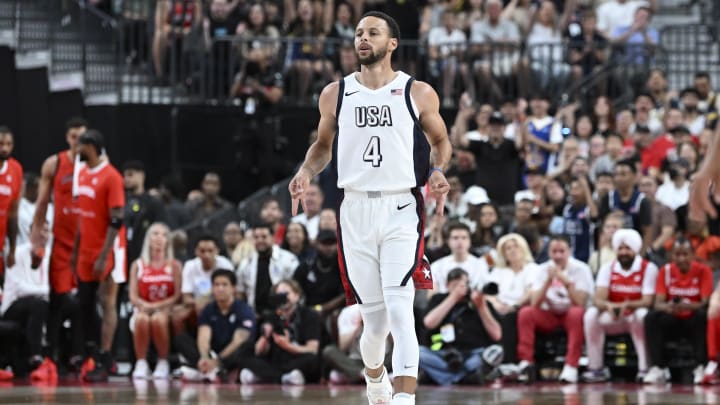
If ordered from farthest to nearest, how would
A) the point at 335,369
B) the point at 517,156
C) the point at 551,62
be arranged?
1. the point at 551,62
2. the point at 517,156
3. the point at 335,369

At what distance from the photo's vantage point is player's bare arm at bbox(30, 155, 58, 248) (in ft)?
50.0

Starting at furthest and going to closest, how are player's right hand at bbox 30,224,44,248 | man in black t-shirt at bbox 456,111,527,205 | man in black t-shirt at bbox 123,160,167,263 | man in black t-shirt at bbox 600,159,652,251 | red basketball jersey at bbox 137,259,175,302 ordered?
man in black t-shirt at bbox 456,111,527,205 < man in black t-shirt at bbox 123,160,167,263 < man in black t-shirt at bbox 600,159,652,251 < red basketball jersey at bbox 137,259,175,302 < player's right hand at bbox 30,224,44,248

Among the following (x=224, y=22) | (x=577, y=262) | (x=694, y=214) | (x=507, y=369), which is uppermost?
(x=224, y=22)

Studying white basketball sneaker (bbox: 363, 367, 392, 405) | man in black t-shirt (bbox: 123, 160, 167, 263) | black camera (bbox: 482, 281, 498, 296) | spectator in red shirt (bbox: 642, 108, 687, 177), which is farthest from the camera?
spectator in red shirt (bbox: 642, 108, 687, 177)

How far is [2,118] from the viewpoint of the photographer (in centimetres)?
2312

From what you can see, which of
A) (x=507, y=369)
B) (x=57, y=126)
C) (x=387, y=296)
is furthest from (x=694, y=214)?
(x=57, y=126)

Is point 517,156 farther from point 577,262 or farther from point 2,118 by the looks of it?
point 2,118

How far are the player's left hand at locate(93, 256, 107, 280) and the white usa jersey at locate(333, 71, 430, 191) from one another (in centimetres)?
600

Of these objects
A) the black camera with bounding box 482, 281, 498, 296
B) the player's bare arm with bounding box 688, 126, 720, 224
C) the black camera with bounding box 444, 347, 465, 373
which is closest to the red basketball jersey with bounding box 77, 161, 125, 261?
the black camera with bounding box 444, 347, 465, 373

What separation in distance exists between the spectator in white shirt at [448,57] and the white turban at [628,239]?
24.1 feet

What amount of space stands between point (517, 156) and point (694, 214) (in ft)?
43.5

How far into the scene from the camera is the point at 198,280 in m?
16.5

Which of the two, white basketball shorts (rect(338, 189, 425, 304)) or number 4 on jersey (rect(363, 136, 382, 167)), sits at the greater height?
number 4 on jersey (rect(363, 136, 382, 167))

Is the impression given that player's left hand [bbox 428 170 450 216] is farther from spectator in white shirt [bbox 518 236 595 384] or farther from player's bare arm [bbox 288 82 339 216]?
spectator in white shirt [bbox 518 236 595 384]
